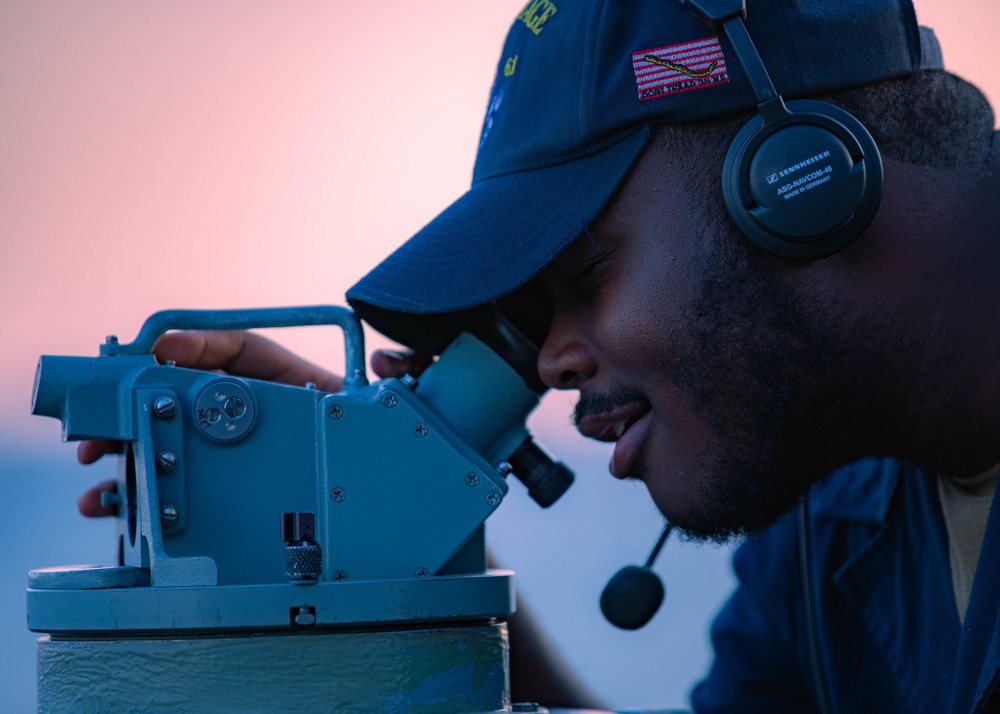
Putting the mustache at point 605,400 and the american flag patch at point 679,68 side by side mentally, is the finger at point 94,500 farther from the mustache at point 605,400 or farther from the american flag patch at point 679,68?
the american flag patch at point 679,68

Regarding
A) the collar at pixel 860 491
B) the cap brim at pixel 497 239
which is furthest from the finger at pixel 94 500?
Answer: the collar at pixel 860 491

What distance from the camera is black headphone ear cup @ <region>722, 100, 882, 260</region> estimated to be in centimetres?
105

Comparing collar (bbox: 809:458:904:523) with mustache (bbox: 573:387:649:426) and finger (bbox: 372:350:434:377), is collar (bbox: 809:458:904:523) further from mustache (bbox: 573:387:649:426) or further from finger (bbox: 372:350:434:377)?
finger (bbox: 372:350:434:377)

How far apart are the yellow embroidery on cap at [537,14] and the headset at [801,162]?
8.8 inches

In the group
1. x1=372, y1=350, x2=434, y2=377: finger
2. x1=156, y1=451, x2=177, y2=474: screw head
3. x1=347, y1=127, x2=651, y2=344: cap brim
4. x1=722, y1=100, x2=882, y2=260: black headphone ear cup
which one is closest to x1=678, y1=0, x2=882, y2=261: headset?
x1=722, y1=100, x2=882, y2=260: black headphone ear cup

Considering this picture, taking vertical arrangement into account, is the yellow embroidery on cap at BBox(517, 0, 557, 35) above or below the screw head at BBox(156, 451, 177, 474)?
above

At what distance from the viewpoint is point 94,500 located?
1390 millimetres

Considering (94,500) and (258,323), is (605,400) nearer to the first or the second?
(258,323)

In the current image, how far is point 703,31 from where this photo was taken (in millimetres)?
1105

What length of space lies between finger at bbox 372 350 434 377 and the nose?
0.25 m

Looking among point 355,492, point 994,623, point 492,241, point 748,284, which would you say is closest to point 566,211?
point 492,241

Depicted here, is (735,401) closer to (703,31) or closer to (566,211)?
(566,211)

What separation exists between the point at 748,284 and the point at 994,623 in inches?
19.3

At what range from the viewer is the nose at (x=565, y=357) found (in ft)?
4.07
